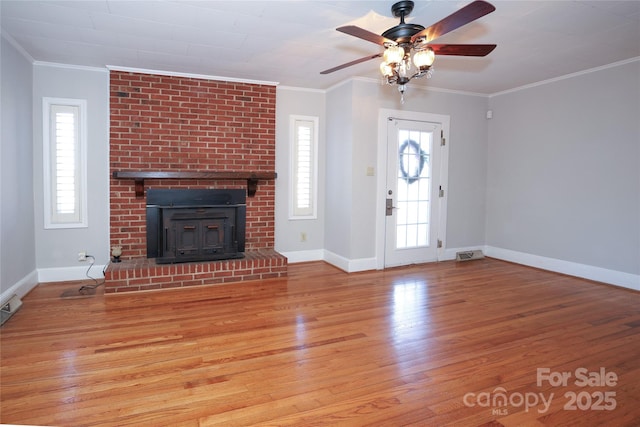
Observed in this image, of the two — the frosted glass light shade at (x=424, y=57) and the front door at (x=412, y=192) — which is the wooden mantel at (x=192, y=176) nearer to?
the front door at (x=412, y=192)

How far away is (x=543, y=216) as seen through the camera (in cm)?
507

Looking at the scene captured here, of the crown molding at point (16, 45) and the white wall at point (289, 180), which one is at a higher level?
the crown molding at point (16, 45)

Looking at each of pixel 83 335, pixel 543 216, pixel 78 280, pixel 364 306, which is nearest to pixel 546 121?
pixel 543 216

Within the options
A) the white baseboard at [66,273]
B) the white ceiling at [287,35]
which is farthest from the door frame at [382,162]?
the white baseboard at [66,273]

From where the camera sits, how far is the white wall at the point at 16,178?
338cm

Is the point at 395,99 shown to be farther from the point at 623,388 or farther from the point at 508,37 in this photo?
the point at 623,388

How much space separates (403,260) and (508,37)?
2950 millimetres

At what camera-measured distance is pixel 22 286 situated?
3.75 metres

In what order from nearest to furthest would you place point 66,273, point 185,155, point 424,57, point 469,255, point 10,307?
point 424,57 → point 10,307 → point 66,273 → point 185,155 → point 469,255

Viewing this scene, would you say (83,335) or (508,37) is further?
(508,37)

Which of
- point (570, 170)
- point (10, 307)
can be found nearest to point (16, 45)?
point (10, 307)

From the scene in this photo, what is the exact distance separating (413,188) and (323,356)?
3245 millimetres

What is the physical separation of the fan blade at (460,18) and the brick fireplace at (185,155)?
2823 mm

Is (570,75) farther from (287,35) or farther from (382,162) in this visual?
(287,35)
